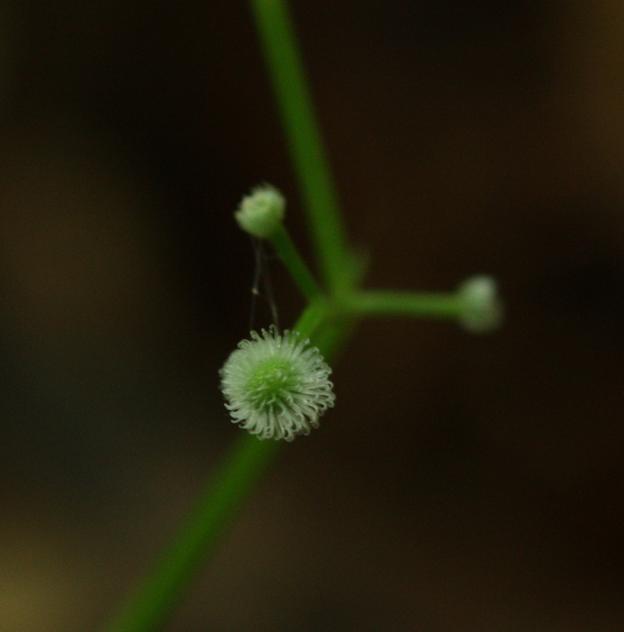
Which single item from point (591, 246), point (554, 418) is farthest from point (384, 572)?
point (591, 246)

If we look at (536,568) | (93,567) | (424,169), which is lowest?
(93,567)

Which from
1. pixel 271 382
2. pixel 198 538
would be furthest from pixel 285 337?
pixel 198 538

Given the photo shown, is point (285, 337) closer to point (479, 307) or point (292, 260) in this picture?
point (292, 260)

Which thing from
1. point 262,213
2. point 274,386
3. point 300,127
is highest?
point 300,127

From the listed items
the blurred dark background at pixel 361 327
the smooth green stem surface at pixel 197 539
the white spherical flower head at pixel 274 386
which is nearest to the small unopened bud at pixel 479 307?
the smooth green stem surface at pixel 197 539

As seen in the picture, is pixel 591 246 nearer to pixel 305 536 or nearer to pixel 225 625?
pixel 305 536

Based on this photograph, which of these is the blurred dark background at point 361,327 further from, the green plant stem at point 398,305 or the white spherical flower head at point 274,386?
the white spherical flower head at point 274,386
